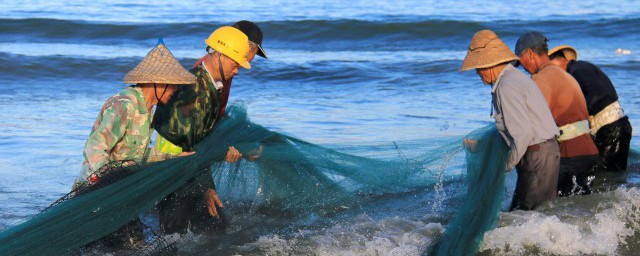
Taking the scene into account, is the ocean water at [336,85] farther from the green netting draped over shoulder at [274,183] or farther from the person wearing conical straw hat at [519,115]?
the person wearing conical straw hat at [519,115]

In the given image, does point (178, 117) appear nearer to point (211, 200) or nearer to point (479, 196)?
point (211, 200)

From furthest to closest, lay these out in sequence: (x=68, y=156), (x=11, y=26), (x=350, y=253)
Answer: (x=11, y=26) → (x=68, y=156) → (x=350, y=253)

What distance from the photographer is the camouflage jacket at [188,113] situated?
17.0 ft

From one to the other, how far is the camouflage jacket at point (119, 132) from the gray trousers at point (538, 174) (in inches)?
89.8

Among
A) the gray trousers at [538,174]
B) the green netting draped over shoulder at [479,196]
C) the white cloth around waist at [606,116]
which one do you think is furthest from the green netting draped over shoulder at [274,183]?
the white cloth around waist at [606,116]

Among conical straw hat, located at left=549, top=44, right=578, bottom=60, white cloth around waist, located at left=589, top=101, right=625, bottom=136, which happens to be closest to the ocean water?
white cloth around waist, located at left=589, top=101, right=625, bottom=136

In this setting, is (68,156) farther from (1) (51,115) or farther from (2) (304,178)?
(2) (304,178)

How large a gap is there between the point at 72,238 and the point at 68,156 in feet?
14.0

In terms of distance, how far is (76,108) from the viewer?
39.7ft

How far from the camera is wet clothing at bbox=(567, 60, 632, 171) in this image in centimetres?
746

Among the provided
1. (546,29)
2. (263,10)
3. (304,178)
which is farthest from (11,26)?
(304,178)

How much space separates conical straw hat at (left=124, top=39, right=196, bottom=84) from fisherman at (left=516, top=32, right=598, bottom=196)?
2458 mm

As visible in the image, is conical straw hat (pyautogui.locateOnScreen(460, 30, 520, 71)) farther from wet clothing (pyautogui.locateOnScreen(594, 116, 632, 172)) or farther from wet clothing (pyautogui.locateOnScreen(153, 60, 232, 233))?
wet clothing (pyautogui.locateOnScreen(594, 116, 632, 172))

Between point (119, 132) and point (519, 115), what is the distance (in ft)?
7.31
